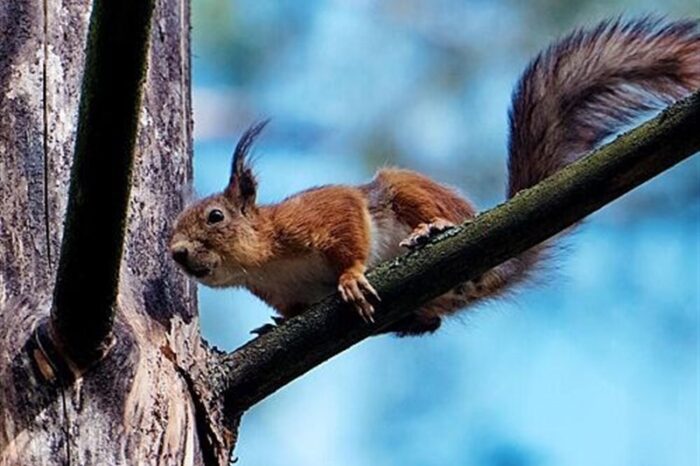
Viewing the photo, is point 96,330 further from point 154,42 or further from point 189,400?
point 154,42

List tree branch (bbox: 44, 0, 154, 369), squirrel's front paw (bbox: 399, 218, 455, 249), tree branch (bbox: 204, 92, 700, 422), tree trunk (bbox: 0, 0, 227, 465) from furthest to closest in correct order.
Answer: squirrel's front paw (bbox: 399, 218, 455, 249) → tree trunk (bbox: 0, 0, 227, 465) → tree branch (bbox: 204, 92, 700, 422) → tree branch (bbox: 44, 0, 154, 369)

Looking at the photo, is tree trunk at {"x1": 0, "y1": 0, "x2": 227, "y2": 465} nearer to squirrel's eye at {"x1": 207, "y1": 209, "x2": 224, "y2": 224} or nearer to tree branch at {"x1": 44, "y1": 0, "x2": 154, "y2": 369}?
tree branch at {"x1": 44, "y1": 0, "x2": 154, "y2": 369}

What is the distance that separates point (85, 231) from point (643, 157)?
23.9 inches

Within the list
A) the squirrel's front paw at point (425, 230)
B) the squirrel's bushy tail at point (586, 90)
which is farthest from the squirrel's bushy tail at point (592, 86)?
the squirrel's front paw at point (425, 230)

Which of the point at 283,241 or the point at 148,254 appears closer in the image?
the point at 148,254

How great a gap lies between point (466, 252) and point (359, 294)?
10.4 inches

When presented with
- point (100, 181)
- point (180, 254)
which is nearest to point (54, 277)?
point (100, 181)

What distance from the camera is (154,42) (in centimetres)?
198

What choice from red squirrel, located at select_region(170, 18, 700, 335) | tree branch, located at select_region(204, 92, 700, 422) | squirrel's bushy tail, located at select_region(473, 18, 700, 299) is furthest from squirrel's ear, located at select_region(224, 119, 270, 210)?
tree branch, located at select_region(204, 92, 700, 422)

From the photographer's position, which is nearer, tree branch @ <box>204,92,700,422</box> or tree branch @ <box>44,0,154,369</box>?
tree branch @ <box>44,0,154,369</box>

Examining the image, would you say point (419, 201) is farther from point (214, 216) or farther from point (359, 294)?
point (359, 294)

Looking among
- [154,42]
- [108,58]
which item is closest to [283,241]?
[154,42]

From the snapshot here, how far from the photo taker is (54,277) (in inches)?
64.1

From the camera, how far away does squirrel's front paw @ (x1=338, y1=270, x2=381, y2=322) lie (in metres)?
1.62
